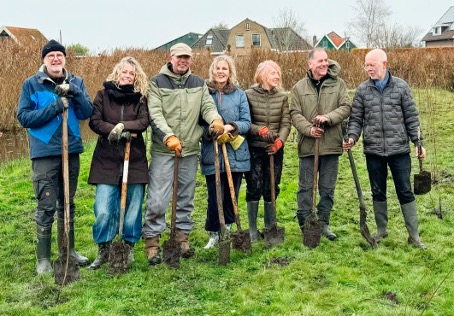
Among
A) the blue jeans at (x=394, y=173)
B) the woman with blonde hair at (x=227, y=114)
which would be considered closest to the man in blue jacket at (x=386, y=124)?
the blue jeans at (x=394, y=173)

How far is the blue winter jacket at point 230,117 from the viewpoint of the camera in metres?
5.49

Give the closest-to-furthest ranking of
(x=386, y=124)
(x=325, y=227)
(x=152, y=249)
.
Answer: (x=152, y=249), (x=386, y=124), (x=325, y=227)

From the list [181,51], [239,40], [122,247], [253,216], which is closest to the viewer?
[122,247]

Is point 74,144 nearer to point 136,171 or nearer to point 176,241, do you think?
point 136,171

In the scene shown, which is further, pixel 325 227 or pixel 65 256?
pixel 325 227

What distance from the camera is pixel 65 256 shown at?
4859 millimetres

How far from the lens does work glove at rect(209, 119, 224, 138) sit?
5.06 m

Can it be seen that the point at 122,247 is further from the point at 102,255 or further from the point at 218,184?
the point at 218,184

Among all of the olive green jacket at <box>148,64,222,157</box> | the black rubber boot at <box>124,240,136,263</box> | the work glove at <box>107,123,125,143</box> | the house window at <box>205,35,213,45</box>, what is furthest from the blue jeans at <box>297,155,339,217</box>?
the house window at <box>205,35,213,45</box>

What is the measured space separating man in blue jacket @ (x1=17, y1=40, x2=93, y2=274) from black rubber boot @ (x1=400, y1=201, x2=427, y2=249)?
11.4 feet

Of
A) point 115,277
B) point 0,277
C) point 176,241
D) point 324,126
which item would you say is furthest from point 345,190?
point 0,277

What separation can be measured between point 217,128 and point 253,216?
136 cm

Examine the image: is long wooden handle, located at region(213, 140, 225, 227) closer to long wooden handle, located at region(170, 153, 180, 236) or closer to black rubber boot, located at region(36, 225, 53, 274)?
long wooden handle, located at region(170, 153, 180, 236)

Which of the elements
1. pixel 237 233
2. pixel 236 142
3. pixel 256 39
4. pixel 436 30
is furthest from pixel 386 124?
pixel 436 30
